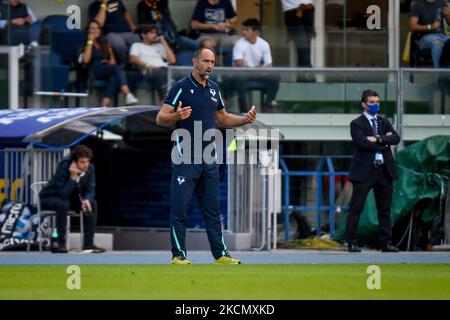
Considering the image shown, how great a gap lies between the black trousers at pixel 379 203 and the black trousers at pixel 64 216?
368cm

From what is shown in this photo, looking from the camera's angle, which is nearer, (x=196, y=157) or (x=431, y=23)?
(x=196, y=157)

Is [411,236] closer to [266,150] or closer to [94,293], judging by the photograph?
[266,150]

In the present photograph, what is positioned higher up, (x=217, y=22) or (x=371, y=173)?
(x=217, y=22)

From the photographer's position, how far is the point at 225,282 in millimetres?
12641

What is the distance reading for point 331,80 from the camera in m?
23.2

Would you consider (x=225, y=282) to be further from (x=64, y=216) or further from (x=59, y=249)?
(x=64, y=216)

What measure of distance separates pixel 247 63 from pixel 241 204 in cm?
326

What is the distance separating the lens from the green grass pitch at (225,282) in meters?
11.6

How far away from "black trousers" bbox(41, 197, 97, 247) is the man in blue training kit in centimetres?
508

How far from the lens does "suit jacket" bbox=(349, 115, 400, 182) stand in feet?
64.4

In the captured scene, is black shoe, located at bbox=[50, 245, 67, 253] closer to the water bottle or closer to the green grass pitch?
the water bottle

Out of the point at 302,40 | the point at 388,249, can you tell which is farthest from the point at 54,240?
the point at 302,40

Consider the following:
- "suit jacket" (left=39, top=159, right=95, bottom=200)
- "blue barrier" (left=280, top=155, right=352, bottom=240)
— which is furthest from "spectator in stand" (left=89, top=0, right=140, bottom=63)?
"suit jacket" (left=39, top=159, right=95, bottom=200)

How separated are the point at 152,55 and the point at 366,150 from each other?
5496 millimetres
